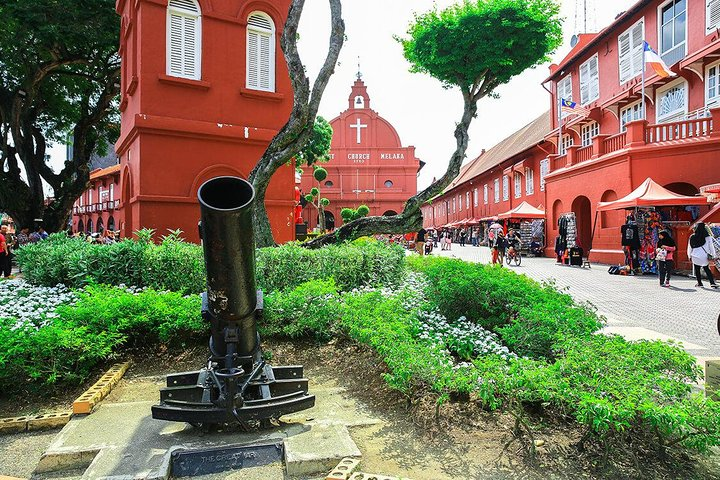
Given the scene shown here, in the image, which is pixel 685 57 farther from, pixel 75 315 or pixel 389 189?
pixel 389 189

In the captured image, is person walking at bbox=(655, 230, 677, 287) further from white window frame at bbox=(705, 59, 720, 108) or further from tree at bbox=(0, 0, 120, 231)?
tree at bbox=(0, 0, 120, 231)

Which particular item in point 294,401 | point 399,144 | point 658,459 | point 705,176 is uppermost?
point 399,144

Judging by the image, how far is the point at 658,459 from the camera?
104 inches

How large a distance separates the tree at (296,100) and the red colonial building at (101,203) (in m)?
28.9

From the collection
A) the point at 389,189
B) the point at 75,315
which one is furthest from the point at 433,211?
the point at 75,315

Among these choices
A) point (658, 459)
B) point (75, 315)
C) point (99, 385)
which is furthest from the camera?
point (75, 315)

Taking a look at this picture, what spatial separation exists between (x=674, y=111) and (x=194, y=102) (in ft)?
51.5

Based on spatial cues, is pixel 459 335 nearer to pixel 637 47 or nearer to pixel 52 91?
pixel 637 47

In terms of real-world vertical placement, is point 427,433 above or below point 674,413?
below

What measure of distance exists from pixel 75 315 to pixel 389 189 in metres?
42.5

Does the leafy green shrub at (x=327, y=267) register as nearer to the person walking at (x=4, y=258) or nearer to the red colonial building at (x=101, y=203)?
the person walking at (x=4, y=258)

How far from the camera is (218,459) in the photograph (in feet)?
8.58

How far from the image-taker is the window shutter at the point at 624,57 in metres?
18.2

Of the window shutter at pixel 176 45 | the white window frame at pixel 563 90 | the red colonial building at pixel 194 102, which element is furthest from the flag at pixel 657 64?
the window shutter at pixel 176 45
